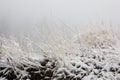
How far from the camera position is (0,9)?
14150cm

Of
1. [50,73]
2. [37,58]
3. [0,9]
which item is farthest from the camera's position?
[0,9]

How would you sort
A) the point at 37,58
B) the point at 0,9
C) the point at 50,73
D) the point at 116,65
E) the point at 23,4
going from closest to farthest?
the point at 116,65
the point at 50,73
the point at 37,58
the point at 0,9
the point at 23,4

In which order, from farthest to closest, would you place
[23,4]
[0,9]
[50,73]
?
[23,4] < [0,9] < [50,73]

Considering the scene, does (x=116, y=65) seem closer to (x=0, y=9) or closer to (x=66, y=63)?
(x=66, y=63)

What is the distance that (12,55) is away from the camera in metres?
2.78

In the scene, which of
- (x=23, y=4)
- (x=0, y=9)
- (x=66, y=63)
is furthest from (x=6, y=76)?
(x=23, y=4)

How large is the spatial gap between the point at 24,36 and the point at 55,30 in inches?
13.8

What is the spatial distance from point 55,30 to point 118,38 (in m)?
0.70

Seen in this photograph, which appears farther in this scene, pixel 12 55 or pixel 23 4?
pixel 23 4

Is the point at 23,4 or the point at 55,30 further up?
the point at 23,4

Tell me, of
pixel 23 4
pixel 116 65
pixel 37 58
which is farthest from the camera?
pixel 23 4

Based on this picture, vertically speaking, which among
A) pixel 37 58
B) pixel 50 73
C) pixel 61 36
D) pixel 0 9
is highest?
pixel 0 9

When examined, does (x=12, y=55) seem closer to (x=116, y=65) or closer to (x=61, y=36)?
(x=61, y=36)

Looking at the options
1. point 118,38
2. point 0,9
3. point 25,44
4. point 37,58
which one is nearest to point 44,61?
point 37,58
